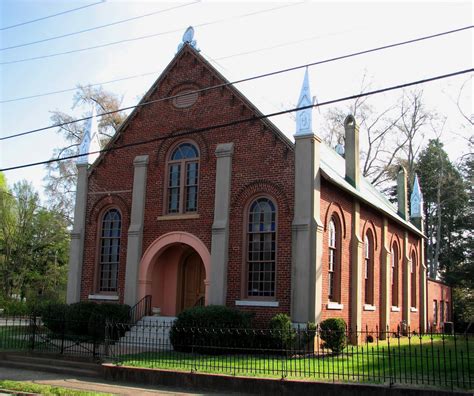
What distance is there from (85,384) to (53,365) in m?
2.88

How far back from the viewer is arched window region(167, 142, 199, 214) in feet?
70.7

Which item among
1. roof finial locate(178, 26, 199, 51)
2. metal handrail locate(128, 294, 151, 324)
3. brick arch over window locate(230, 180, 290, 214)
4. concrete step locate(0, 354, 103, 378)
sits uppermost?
roof finial locate(178, 26, 199, 51)

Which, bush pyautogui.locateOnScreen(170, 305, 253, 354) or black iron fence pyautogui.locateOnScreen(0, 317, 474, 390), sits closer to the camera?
black iron fence pyautogui.locateOnScreen(0, 317, 474, 390)

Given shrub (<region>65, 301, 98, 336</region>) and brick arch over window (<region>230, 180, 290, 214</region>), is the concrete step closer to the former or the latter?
shrub (<region>65, 301, 98, 336</region>)

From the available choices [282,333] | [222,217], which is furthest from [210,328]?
[222,217]

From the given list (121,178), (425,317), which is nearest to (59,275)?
(121,178)

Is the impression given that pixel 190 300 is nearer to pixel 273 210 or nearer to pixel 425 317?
pixel 273 210

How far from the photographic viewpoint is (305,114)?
18.9 meters

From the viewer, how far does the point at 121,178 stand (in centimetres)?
2320

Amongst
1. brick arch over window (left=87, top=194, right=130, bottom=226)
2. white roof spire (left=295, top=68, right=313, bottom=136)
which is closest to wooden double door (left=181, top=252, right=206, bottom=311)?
brick arch over window (left=87, top=194, right=130, bottom=226)

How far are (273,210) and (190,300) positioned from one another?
5.52m

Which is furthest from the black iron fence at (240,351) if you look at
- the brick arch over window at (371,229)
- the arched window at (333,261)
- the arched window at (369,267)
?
the brick arch over window at (371,229)

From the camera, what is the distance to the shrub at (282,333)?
1694 centimetres

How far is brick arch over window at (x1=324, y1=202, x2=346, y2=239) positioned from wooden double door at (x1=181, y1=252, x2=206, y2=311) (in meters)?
5.56
